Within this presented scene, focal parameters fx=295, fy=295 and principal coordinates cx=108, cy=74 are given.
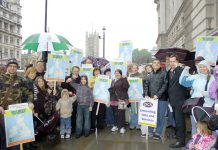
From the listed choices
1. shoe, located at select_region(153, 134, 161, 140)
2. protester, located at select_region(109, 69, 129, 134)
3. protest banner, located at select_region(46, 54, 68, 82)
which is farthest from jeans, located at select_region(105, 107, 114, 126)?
protest banner, located at select_region(46, 54, 68, 82)

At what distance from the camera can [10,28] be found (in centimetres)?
12412

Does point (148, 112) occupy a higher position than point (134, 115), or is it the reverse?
point (148, 112)

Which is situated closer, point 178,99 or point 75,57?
point 178,99

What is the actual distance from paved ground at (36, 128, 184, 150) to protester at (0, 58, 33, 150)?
4.83 feet

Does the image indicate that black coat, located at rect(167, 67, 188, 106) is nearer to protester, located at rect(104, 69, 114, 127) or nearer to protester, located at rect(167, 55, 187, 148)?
protester, located at rect(167, 55, 187, 148)

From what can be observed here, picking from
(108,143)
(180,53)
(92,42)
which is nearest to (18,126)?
(108,143)

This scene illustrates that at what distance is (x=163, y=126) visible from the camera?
27.3ft

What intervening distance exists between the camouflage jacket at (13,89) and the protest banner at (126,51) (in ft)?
14.3

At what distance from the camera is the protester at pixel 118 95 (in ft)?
28.6

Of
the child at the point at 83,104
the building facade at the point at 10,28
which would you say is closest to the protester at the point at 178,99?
the child at the point at 83,104

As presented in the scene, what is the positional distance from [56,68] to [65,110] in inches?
47.8

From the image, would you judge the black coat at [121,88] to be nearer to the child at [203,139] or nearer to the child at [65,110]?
the child at [65,110]

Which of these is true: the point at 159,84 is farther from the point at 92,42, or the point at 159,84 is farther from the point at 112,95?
the point at 92,42

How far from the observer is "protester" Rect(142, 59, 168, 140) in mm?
7793
